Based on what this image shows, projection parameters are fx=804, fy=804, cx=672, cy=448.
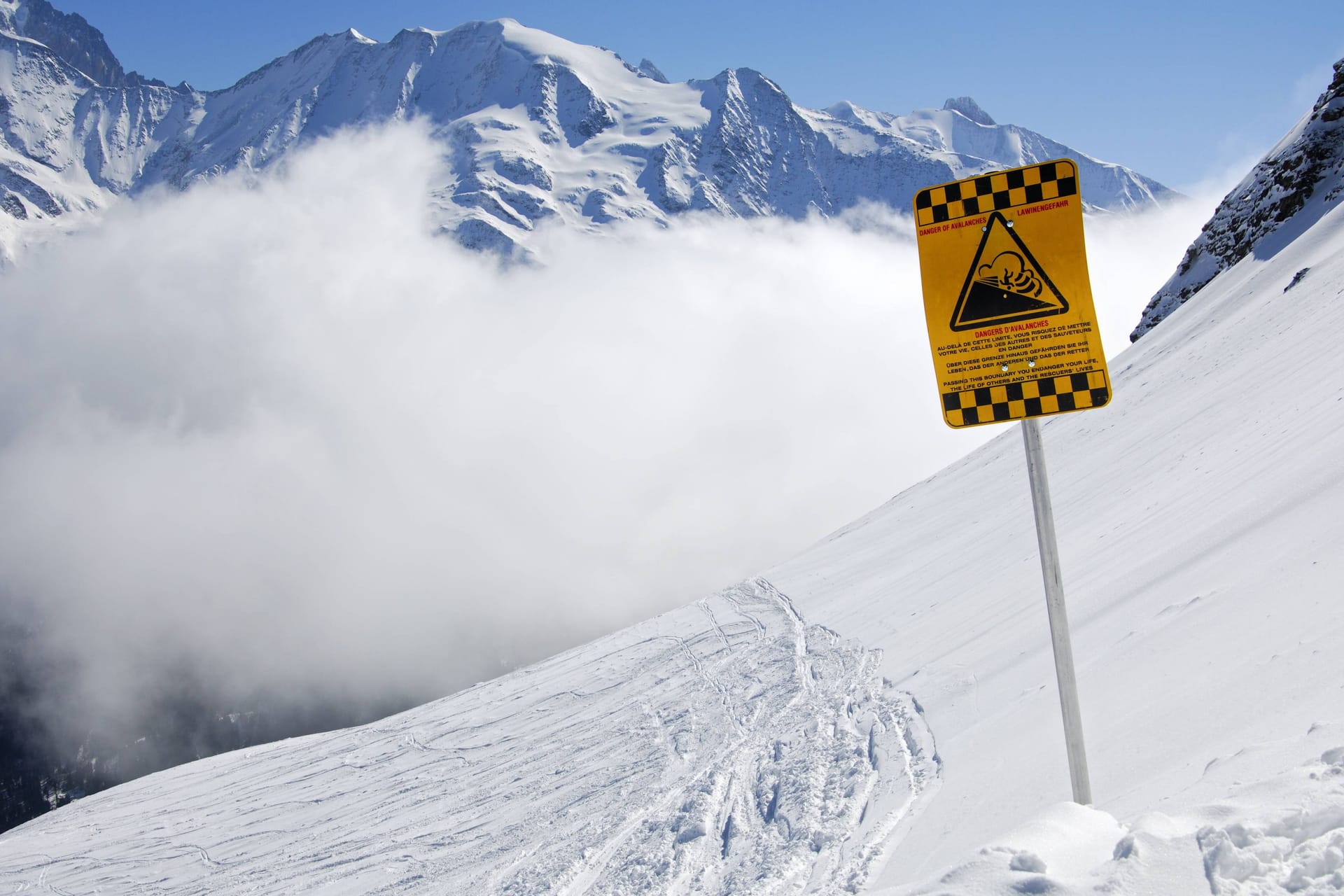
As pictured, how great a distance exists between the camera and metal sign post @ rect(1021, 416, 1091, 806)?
4.02 meters

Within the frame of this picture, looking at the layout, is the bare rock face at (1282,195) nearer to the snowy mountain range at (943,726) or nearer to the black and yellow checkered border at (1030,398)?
the snowy mountain range at (943,726)

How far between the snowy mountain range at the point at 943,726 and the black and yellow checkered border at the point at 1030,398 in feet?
6.39

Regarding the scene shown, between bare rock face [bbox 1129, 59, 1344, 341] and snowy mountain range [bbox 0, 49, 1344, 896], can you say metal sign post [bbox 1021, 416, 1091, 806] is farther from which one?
bare rock face [bbox 1129, 59, 1344, 341]

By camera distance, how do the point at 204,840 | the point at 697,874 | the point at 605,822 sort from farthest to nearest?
the point at 204,840 < the point at 605,822 < the point at 697,874

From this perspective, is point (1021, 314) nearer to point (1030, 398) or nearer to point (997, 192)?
point (1030, 398)

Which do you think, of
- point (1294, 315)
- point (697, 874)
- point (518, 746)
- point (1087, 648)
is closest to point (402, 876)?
point (518, 746)

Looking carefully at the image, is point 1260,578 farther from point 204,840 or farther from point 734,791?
point 204,840

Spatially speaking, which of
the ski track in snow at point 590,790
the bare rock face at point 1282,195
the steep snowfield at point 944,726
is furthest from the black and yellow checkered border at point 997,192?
the bare rock face at point 1282,195

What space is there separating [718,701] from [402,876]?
5.88 meters

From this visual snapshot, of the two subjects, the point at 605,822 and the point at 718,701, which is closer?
the point at 605,822

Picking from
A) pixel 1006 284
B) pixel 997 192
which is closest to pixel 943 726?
pixel 1006 284

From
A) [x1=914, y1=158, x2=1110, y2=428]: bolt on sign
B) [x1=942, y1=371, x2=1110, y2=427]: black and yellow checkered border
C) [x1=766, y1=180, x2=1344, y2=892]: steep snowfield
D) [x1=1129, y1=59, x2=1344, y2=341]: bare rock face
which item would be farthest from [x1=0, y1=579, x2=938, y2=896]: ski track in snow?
[x1=1129, y1=59, x2=1344, y2=341]: bare rock face

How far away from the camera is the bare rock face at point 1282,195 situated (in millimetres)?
34344

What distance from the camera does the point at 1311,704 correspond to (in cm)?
476
